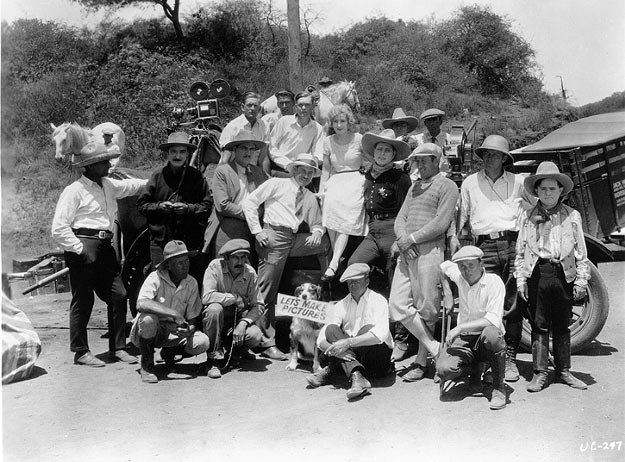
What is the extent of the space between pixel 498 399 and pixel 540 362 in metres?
0.61

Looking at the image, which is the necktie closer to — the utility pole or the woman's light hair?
the woman's light hair

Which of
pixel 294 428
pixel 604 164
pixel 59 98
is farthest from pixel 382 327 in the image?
pixel 59 98

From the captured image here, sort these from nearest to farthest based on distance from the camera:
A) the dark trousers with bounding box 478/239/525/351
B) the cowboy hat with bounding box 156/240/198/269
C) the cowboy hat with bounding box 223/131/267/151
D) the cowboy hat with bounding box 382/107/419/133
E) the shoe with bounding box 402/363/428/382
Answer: the shoe with bounding box 402/363/428/382 → the dark trousers with bounding box 478/239/525/351 → the cowboy hat with bounding box 156/240/198/269 → the cowboy hat with bounding box 223/131/267/151 → the cowboy hat with bounding box 382/107/419/133

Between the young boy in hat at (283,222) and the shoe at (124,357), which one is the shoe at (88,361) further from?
the young boy in hat at (283,222)

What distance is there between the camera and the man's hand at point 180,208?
6.24 metres

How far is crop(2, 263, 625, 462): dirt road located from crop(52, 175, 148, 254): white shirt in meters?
1.19

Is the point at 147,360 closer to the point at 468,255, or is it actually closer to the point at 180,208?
the point at 180,208

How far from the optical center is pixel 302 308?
5727mm

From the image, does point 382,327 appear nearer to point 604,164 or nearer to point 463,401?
point 463,401

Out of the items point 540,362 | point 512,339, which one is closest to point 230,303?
point 512,339

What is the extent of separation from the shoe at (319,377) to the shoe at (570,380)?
181 cm

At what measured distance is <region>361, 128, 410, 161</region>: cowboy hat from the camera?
19.6 ft

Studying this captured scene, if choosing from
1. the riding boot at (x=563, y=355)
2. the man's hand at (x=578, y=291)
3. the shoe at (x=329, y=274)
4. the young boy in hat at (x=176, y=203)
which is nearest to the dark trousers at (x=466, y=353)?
the riding boot at (x=563, y=355)

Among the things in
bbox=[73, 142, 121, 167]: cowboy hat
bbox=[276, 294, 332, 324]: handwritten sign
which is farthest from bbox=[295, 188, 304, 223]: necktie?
bbox=[73, 142, 121, 167]: cowboy hat
